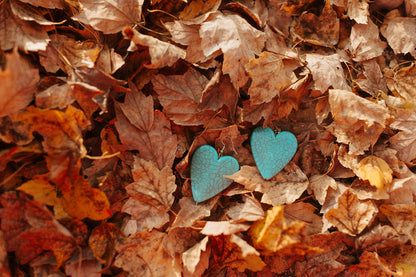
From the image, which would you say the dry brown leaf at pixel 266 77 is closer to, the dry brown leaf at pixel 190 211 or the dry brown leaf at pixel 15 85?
the dry brown leaf at pixel 190 211

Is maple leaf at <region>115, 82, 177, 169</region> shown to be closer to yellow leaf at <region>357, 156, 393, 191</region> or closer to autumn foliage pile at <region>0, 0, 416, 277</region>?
autumn foliage pile at <region>0, 0, 416, 277</region>

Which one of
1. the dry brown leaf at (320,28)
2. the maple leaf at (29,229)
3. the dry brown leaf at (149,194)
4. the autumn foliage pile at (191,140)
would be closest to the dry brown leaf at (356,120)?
the autumn foliage pile at (191,140)

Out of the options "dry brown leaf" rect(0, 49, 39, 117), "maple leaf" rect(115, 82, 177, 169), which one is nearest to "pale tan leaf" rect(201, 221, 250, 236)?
"maple leaf" rect(115, 82, 177, 169)

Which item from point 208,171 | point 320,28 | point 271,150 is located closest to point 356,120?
point 271,150

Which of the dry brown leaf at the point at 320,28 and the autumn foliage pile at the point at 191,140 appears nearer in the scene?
the autumn foliage pile at the point at 191,140

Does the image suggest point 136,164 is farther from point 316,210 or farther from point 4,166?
point 316,210

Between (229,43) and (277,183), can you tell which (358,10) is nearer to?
(229,43)

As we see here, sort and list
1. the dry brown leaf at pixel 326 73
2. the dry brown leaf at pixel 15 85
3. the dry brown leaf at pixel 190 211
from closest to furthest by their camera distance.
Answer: the dry brown leaf at pixel 15 85 < the dry brown leaf at pixel 190 211 < the dry brown leaf at pixel 326 73
